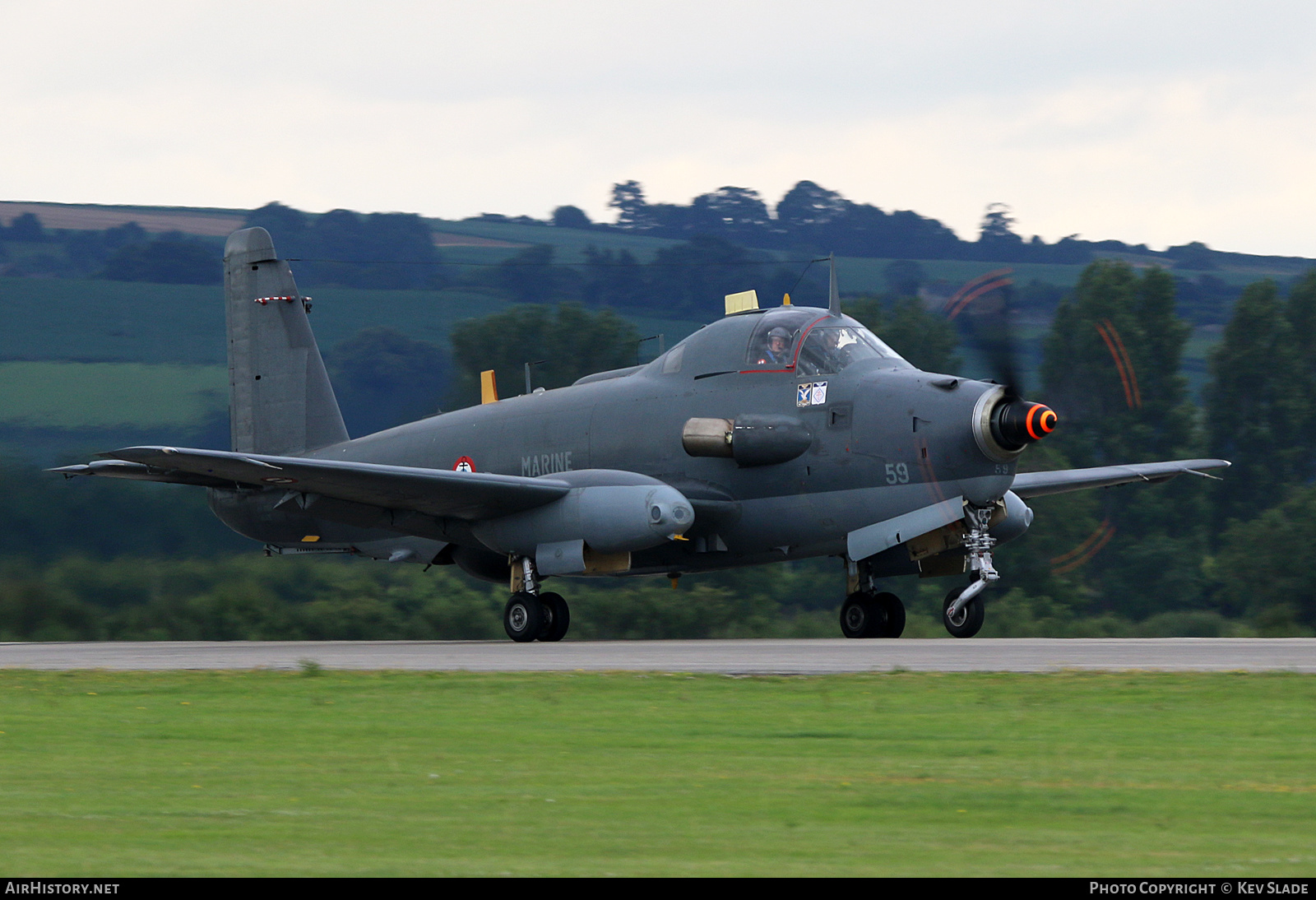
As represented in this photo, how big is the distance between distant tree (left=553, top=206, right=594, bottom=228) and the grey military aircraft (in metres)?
108

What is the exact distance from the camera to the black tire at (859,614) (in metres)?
23.6

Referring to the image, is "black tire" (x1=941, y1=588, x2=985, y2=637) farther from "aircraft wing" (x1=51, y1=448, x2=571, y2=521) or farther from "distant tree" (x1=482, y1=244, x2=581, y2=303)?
"distant tree" (x1=482, y1=244, x2=581, y2=303)

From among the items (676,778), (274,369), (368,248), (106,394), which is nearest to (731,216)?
(368,248)

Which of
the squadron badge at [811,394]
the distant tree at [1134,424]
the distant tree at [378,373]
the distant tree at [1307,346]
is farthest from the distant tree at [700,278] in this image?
the squadron badge at [811,394]

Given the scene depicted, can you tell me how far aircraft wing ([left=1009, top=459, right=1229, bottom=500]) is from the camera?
25562 millimetres

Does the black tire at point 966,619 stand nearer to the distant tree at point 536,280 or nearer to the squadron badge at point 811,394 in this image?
the squadron badge at point 811,394

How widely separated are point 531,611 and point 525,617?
16 centimetres

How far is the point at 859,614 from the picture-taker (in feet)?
77.9

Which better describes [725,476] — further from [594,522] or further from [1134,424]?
[1134,424]

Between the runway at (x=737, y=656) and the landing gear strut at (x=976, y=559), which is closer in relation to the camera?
the runway at (x=737, y=656)

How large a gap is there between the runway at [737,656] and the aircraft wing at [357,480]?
204 cm
